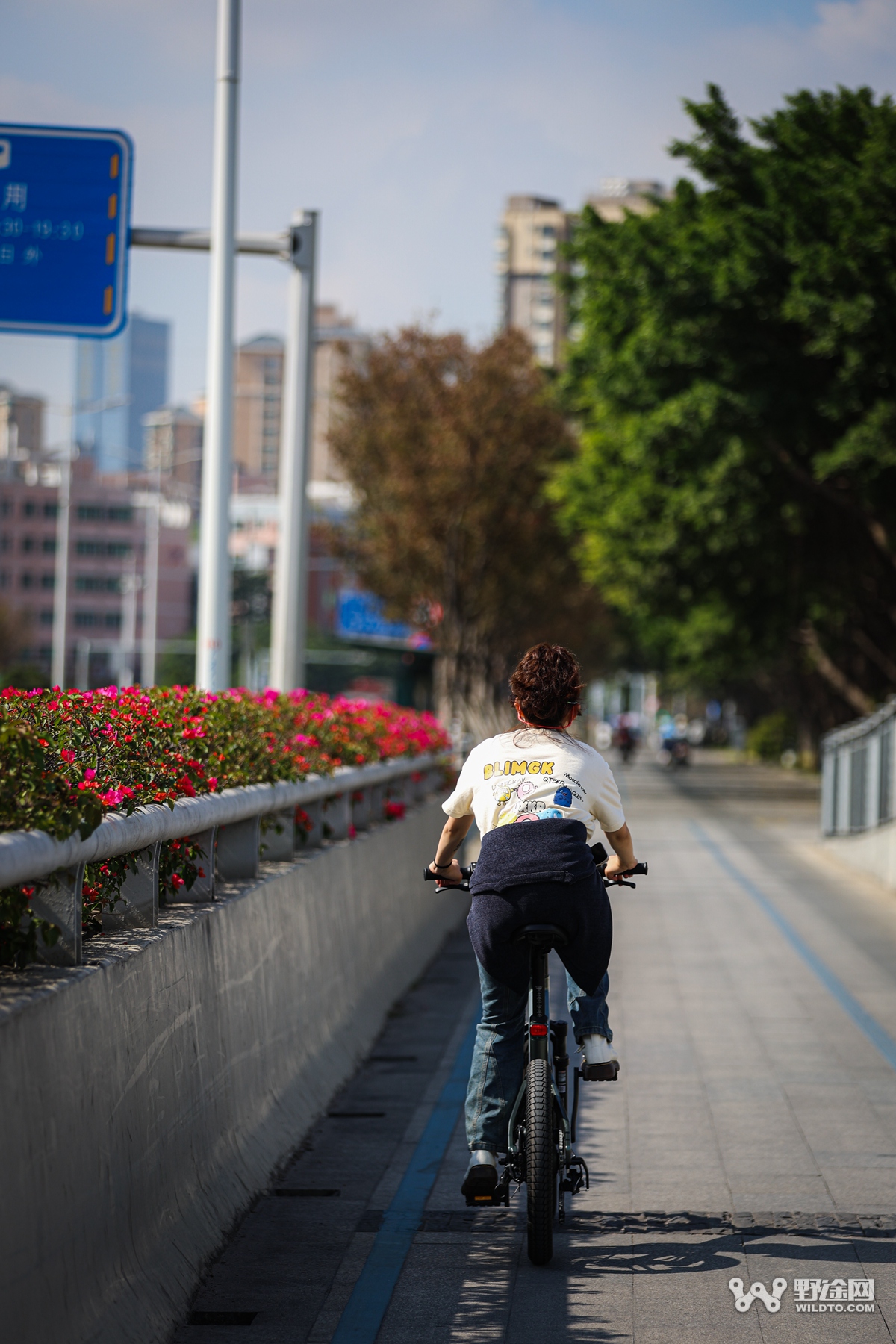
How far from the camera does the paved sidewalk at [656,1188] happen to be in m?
4.91

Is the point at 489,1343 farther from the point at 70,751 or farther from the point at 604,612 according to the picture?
the point at 604,612

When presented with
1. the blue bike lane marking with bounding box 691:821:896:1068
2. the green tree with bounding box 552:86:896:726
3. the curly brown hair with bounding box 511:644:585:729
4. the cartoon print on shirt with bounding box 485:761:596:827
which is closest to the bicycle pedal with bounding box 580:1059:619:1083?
the cartoon print on shirt with bounding box 485:761:596:827

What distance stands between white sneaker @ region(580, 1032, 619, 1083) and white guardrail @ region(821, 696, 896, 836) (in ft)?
45.1

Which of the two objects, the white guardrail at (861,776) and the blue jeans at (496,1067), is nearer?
the blue jeans at (496,1067)

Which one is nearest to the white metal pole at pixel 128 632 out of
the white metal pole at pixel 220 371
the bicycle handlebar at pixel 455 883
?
the white metal pole at pixel 220 371

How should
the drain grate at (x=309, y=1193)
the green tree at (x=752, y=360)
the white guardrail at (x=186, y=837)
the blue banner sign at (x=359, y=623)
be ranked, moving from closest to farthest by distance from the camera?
the white guardrail at (x=186, y=837), the drain grate at (x=309, y=1193), the green tree at (x=752, y=360), the blue banner sign at (x=359, y=623)

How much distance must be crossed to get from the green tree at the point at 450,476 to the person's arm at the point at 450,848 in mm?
31480

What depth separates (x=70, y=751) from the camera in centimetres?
523

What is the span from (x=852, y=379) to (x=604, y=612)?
22.2 metres

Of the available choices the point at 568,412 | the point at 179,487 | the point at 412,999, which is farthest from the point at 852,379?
the point at 179,487

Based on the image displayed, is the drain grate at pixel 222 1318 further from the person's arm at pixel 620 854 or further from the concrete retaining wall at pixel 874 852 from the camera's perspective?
the concrete retaining wall at pixel 874 852

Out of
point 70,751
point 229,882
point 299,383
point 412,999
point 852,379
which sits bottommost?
point 412,999

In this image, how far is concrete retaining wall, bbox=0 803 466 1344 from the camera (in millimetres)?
3791

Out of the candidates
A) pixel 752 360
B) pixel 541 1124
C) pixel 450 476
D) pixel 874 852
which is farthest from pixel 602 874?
pixel 450 476
